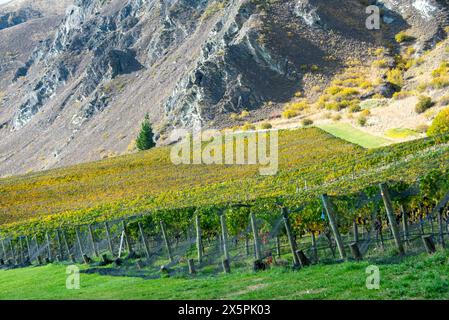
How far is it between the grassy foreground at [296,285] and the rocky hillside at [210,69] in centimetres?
8908

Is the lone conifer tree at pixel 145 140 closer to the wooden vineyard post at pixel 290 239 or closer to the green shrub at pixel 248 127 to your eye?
the green shrub at pixel 248 127

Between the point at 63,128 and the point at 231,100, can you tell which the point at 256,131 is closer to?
the point at 231,100

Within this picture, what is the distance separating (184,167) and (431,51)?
214 ft

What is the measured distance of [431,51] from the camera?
116m

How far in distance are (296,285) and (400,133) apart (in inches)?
2583

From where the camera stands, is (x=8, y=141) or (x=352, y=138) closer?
(x=352, y=138)

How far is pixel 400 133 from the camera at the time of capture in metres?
74.2

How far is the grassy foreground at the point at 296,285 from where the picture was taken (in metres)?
10.6

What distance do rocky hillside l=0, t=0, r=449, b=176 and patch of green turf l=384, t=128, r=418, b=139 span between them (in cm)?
2627

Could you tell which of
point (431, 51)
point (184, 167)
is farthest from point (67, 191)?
point (431, 51)

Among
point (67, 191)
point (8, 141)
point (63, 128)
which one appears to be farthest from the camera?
point (8, 141)

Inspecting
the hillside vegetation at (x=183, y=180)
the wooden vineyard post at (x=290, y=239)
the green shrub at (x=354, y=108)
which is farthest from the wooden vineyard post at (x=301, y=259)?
the green shrub at (x=354, y=108)
